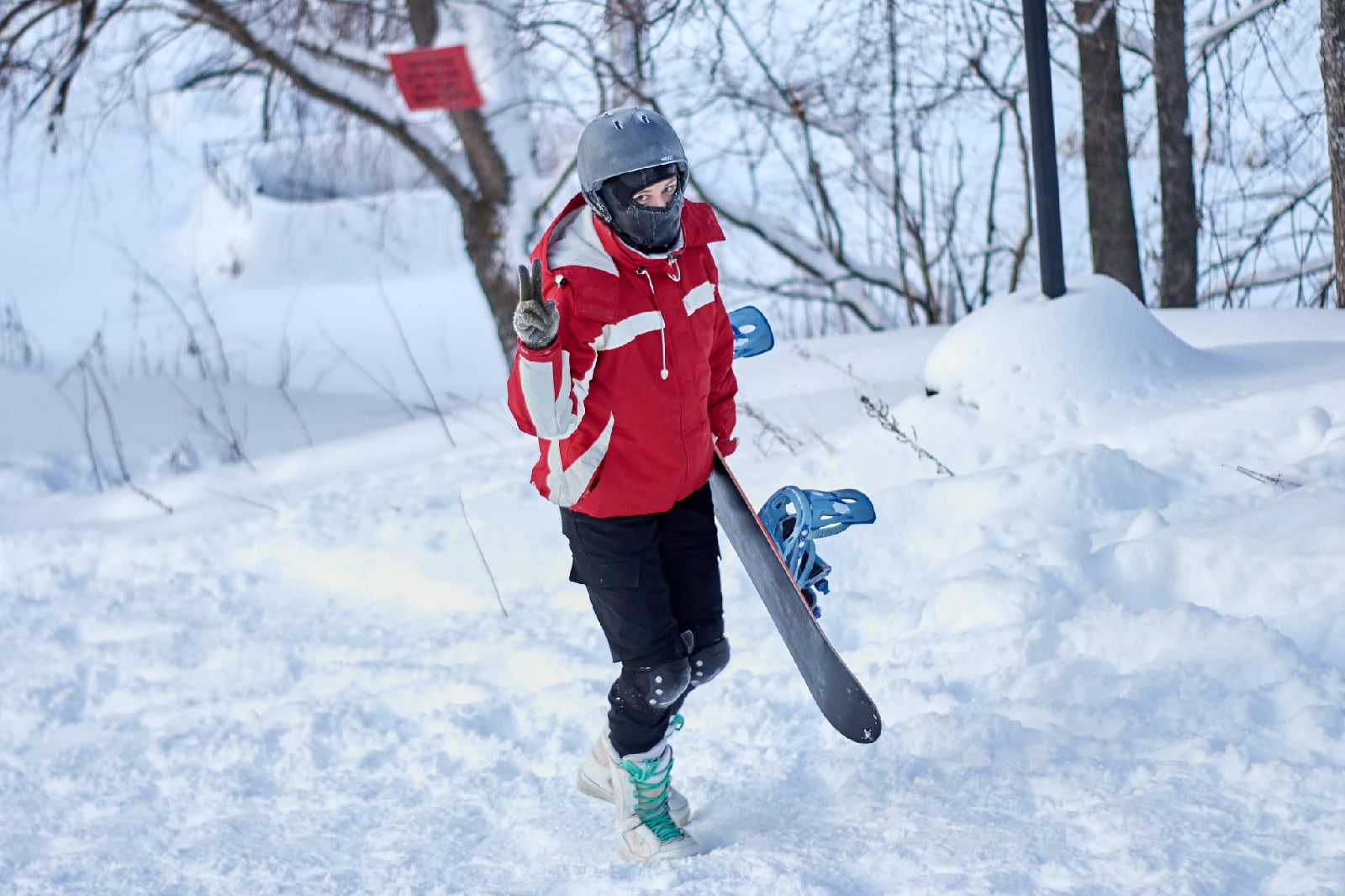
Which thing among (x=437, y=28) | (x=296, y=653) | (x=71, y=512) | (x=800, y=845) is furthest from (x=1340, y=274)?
(x=71, y=512)

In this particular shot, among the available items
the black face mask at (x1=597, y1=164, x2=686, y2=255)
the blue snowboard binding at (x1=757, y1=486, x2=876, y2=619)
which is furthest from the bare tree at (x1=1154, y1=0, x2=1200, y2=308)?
the black face mask at (x1=597, y1=164, x2=686, y2=255)

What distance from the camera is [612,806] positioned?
2740 millimetres

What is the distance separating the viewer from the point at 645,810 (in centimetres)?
242

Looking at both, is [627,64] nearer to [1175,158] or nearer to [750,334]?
[1175,158]

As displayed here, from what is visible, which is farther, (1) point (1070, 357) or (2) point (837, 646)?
(1) point (1070, 357)

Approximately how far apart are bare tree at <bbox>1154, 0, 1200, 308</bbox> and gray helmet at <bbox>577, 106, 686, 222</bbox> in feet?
15.2

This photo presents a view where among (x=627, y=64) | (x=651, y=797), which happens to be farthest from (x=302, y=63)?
(x=651, y=797)

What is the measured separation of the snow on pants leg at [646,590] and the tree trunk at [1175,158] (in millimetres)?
4688

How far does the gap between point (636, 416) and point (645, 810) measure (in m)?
0.82

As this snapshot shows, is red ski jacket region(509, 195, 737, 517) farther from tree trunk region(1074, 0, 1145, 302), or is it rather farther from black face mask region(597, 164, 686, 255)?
tree trunk region(1074, 0, 1145, 302)

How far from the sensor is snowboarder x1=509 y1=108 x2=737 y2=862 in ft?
7.18

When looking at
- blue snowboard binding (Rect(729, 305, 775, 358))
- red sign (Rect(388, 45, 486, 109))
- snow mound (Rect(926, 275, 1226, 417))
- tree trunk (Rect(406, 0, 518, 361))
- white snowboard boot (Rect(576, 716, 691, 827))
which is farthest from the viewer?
tree trunk (Rect(406, 0, 518, 361))

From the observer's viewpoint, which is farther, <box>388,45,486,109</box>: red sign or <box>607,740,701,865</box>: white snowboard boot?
<box>388,45,486,109</box>: red sign

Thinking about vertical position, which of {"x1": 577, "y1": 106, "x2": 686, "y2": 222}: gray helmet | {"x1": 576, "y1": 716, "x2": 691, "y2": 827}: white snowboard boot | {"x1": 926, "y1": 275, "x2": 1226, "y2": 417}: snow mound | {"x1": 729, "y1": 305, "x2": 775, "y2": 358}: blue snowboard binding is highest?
{"x1": 577, "y1": 106, "x2": 686, "y2": 222}: gray helmet
